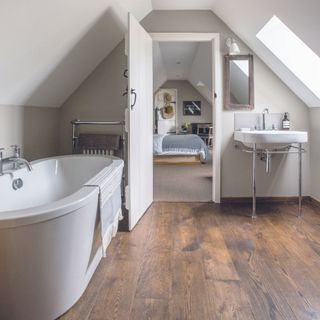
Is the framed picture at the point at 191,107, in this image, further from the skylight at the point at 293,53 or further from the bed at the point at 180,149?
the skylight at the point at 293,53

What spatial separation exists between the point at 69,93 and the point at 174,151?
12.3 feet

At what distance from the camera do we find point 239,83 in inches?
154

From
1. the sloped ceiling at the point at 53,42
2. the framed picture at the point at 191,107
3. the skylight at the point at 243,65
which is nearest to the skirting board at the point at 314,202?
the skylight at the point at 243,65

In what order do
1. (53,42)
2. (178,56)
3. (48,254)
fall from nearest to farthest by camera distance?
(48,254), (53,42), (178,56)

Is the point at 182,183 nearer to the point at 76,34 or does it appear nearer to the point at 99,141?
the point at 99,141

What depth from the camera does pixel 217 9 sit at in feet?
12.1

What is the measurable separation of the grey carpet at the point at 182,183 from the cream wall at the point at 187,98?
3.93 meters

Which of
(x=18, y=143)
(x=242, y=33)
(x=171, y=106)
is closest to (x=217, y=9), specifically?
(x=242, y=33)

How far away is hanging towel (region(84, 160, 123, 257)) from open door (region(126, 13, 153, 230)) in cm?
46

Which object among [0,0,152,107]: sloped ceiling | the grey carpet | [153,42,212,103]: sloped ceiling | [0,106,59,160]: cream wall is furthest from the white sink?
[153,42,212,103]: sloped ceiling

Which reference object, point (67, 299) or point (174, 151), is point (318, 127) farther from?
point (174, 151)

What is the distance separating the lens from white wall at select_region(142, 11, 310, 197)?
3832 mm

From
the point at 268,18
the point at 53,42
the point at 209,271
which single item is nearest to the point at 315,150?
the point at 268,18

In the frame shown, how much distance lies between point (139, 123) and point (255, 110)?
1.49 metres
